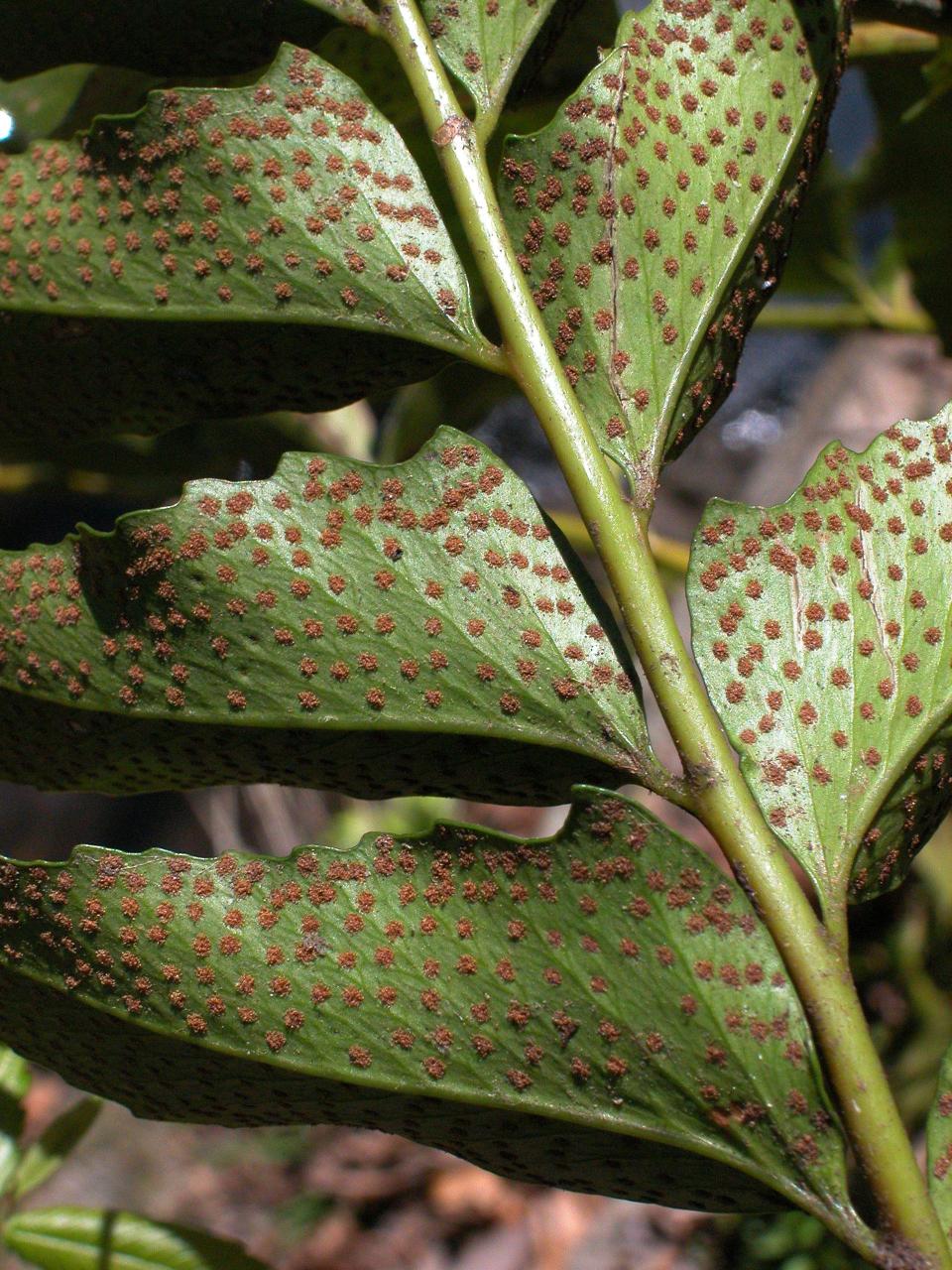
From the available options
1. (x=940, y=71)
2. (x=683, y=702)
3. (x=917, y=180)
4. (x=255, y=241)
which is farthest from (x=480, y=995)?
(x=917, y=180)

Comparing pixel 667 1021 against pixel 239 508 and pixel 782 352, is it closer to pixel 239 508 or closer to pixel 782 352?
pixel 239 508

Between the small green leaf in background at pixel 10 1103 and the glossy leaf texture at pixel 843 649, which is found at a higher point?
the glossy leaf texture at pixel 843 649

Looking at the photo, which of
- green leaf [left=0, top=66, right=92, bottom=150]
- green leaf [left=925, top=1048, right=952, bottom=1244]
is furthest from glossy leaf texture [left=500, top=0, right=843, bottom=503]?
green leaf [left=0, top=66, right=92, bottom=150]

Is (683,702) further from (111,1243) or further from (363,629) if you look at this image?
(111,1243)

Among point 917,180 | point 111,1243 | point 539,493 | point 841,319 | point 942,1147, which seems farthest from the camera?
point 539,493

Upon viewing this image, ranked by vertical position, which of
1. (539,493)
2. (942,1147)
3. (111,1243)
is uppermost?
(942,1147)

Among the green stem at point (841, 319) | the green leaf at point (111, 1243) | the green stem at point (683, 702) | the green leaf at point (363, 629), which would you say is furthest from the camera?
the green stem at point (841, 319)

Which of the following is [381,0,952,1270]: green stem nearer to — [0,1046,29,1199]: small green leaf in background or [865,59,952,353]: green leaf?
[0,1046,29,1199]: small green leaf in background

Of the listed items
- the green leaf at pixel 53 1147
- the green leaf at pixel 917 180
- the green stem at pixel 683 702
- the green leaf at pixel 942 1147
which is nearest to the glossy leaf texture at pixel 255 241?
the green stem at pixel 683 702

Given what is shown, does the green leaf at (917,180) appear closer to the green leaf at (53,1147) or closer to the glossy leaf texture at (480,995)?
the glossy leaf texture at (480,995)
